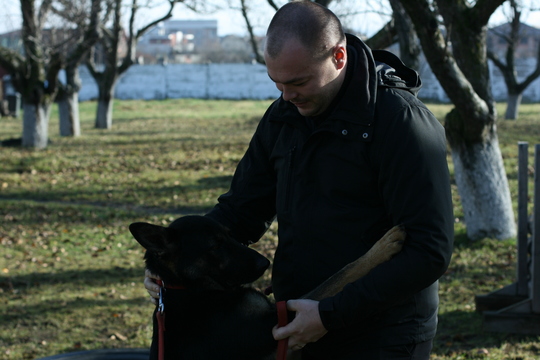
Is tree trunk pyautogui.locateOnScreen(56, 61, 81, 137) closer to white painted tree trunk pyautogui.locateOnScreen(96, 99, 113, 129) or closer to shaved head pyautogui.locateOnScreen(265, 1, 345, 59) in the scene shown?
white painted tree trunk pyautogui.locateOnScreen(96, 99, 113, 129)

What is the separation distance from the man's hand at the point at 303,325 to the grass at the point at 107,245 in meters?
3.37

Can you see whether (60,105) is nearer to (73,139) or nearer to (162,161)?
(73,139)

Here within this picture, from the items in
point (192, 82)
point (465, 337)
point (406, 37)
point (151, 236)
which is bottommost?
point (465, 337)

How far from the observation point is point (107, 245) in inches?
381

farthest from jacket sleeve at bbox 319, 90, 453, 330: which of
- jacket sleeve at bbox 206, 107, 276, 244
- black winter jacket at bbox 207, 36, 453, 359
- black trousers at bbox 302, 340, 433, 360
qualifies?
jacket sleeve at bbox 206, 107, 276, 244

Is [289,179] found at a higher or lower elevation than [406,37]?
lower

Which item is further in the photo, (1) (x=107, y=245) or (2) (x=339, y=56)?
(1) (x=107, y=245)

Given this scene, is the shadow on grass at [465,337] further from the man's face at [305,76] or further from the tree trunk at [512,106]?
the tree trunk at [512,106]

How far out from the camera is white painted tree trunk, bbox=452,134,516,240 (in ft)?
28.3

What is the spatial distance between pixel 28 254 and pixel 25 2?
12769mm

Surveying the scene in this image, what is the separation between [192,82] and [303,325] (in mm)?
43841

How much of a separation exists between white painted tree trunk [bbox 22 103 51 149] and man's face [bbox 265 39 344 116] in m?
18.4

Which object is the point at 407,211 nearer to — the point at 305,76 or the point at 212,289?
the point at 305,76

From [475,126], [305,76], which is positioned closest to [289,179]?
[305,76]
